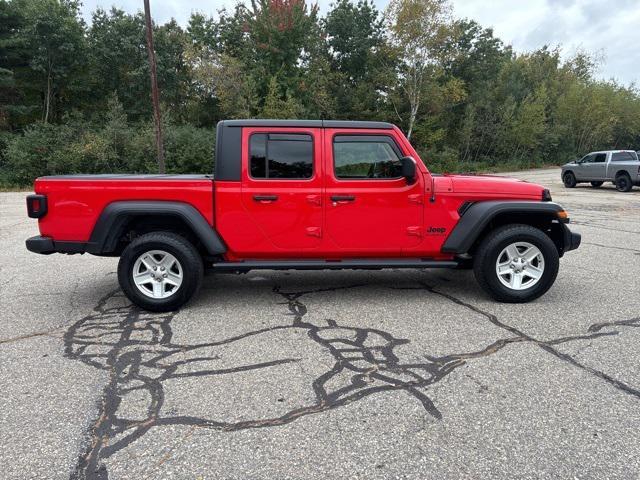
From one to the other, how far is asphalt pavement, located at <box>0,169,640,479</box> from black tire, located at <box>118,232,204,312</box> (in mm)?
164

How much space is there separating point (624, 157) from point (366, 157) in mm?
19080

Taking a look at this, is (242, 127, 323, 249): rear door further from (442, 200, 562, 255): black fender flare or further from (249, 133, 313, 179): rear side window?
(442, 200, 562, 255): black fender flare

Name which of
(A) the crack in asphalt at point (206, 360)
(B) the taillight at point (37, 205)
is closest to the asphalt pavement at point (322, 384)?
(A) the crack in asphalt at point (206, 360)

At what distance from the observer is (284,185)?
4340 millimetres

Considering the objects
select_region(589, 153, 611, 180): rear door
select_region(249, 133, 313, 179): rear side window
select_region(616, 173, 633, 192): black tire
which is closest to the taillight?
select_region(249, 133, 313, 179): rear side window

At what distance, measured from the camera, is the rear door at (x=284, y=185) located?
170 inches

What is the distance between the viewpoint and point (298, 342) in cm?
360

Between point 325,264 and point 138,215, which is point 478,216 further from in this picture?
point 138,215

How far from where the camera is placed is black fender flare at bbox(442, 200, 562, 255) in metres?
4.39

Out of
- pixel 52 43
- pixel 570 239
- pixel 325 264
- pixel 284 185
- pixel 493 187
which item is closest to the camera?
pixel 284 185

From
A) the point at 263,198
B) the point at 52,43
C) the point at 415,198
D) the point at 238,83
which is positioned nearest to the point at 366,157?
the point at 415,198

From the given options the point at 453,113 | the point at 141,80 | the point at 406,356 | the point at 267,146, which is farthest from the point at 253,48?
the point at 406,356

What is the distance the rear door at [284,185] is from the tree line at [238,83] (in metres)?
19.0

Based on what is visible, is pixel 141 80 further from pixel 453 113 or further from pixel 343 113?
pixel 453 113
